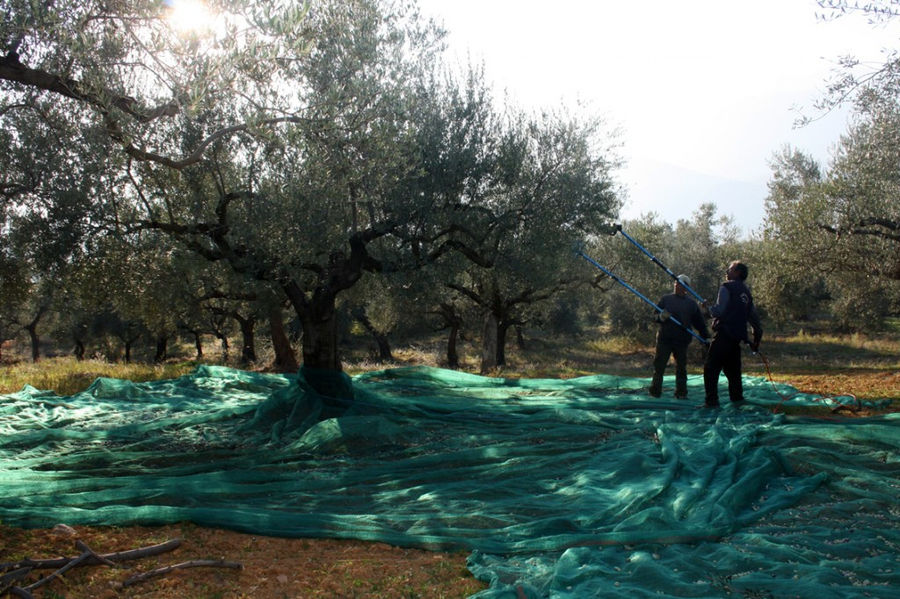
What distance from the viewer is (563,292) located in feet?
75.4

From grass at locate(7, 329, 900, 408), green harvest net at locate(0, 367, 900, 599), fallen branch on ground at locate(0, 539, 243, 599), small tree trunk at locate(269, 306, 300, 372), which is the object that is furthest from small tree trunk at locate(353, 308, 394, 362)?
fallen branch on ground at locate(0, 539, 243, 599)

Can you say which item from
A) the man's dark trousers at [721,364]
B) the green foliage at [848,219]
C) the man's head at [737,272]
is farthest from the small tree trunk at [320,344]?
the green foliage at [848,219]

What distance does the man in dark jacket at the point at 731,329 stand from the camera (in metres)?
10.1

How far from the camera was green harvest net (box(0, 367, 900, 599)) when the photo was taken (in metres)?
4.63

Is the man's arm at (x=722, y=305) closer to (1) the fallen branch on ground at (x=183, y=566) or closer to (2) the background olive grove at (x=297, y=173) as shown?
(2) the background olive grove at (x=297, y=173)

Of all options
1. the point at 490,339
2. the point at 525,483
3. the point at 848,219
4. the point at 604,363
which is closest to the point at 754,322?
the point at 525,483

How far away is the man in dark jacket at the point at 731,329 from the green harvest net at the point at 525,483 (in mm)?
627

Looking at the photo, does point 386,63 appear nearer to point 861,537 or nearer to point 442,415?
point 442,415

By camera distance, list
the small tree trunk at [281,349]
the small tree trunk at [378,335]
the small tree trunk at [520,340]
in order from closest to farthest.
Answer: the small tree trunk at [281,349] < the small tree trunk at [378,335] < the small tree trunk at [520,340]

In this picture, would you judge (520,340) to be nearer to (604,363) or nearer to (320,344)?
(604,363)

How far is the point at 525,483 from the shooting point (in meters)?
6.71

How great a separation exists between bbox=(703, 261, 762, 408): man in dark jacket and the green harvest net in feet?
2.06

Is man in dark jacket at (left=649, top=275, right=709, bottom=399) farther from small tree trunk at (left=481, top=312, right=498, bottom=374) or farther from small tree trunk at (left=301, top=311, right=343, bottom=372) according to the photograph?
small tree trunk at (left=481, top=312, right=498, bottom=374)

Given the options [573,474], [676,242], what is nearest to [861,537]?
[573,474]
